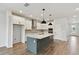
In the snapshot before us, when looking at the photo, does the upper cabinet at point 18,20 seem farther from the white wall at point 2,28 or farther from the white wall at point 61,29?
the white wall at point 61,29

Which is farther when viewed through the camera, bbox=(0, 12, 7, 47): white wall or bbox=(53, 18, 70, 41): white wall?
bbox=(53, 18, 70, 41): white wall

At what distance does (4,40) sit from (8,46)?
59cm

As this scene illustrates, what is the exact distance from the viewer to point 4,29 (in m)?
7.15

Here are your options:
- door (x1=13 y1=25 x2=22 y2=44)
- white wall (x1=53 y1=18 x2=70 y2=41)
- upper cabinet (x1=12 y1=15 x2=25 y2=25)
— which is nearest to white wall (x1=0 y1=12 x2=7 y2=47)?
upper cabinet (x1=12 y1=15 x2=25 y2=25)

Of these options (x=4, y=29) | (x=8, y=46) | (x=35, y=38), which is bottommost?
(x=8, y=46)

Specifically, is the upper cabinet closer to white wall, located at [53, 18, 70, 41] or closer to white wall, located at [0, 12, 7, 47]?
white wall, located at [0, 12, 7, 47]

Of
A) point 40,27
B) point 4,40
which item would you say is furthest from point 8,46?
point 40,27

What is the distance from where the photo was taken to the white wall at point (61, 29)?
10.7m

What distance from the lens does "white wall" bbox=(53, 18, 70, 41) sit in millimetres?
10734

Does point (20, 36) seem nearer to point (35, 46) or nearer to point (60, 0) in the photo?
point (35, 46)

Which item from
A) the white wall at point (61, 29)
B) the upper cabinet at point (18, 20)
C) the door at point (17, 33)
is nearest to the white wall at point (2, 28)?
the upper cabinet at point (18, 20)

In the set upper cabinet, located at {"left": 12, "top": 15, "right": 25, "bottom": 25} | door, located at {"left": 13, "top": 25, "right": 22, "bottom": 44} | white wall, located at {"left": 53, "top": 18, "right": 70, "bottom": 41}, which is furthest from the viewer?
white wall, located at {"left": 53, "top": 18, "right": 70, "bottom": 41}

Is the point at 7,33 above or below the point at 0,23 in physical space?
below

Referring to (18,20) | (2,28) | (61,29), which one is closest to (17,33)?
(18,20)
